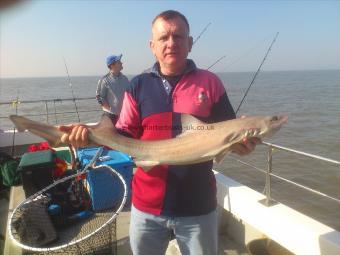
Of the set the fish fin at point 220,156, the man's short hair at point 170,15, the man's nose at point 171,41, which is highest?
the man's short hair at point 170,15

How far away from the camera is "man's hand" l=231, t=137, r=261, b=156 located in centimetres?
292

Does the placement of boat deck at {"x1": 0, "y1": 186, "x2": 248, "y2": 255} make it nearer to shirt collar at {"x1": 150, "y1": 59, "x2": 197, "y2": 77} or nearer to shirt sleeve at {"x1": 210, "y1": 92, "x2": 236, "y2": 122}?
shirt sleeve at {"x1": 210, "y1": 92, "x2": 236, "y2": 122}

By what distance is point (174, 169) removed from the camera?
3043 millimetres

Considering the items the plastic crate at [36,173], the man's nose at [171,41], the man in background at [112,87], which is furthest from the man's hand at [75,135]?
the man in background at [112,87]

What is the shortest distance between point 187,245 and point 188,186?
573mm

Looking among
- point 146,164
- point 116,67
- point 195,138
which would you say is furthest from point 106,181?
point 116,67

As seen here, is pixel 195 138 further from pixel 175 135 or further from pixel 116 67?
pixel 116 67

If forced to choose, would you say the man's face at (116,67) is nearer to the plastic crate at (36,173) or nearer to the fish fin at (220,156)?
the plastic crate at (36,173)

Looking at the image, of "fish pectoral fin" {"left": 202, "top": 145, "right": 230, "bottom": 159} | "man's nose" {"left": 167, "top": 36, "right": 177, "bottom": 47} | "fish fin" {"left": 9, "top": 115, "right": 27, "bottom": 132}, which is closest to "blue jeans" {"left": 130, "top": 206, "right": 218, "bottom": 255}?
"fish pectoral fin" {"left": 202, "top": 145, "right": 230, "bottom": 159}

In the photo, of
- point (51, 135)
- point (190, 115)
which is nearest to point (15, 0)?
point (51, 135)

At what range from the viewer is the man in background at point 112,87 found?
366 inches

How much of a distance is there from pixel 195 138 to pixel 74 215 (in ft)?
12.3

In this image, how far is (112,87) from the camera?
30.7 feet

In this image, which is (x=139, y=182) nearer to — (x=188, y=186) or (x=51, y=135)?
(x=188, y=186)
